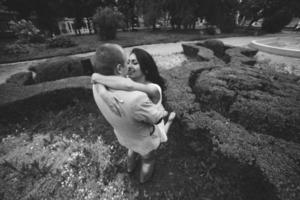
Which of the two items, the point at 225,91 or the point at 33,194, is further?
the point at 225,91

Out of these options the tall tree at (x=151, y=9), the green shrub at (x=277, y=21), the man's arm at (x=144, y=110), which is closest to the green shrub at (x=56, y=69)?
the man's arm at (x=144, y=110)

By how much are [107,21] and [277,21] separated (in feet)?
82.0

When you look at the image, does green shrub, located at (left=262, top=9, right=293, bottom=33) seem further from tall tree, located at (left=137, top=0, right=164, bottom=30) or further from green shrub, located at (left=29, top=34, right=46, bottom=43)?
green shrub, located at (left=29, top=34, right=46, bottom=43)

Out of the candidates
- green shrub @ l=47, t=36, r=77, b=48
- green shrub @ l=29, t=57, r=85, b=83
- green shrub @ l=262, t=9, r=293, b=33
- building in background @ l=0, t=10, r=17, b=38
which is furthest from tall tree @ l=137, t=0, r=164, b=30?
green shrub @ l=29, t=57, r=85, b=83

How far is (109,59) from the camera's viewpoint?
1130 mm

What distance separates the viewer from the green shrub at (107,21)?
1433 cm

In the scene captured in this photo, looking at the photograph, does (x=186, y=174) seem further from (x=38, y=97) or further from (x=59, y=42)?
(x=59, y=42)

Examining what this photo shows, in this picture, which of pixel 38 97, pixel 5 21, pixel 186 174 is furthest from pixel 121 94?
pixel 5 21

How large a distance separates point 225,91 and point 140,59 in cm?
217

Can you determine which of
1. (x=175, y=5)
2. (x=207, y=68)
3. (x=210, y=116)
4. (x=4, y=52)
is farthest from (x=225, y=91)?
(x=175, y=5)

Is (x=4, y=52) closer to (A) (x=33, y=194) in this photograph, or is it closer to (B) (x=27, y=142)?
(B) (x=27, y=142)

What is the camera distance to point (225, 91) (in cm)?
307

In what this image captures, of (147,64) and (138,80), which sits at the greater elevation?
(147,64)

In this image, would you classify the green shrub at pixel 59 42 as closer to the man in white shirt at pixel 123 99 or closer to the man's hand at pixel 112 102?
the man in white shirt at pixel 123 99
